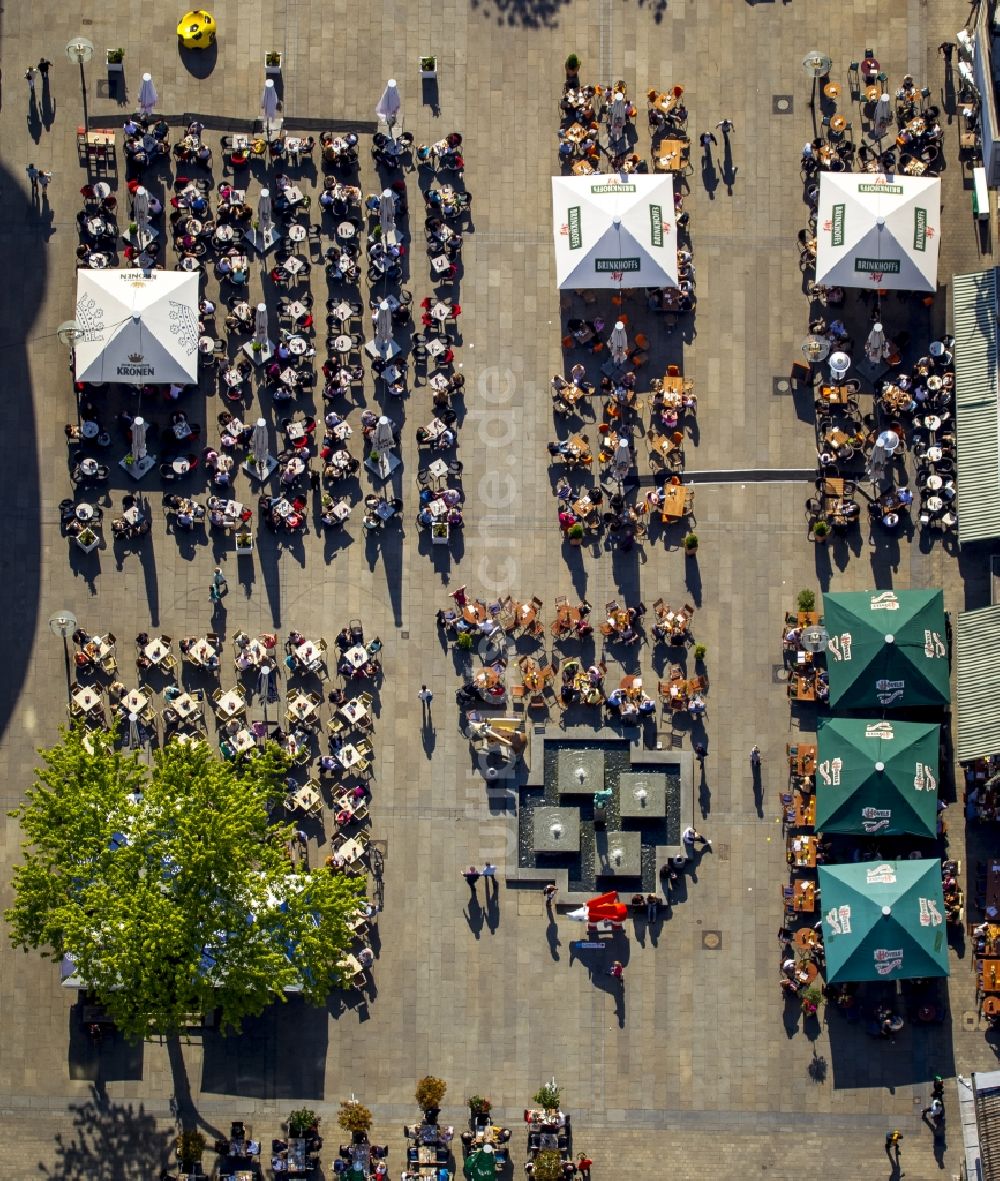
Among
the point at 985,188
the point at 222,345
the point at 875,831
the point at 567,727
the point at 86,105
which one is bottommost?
the point at 875,831

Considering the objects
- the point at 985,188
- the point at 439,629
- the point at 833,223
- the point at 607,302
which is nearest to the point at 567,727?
the point at 439,629

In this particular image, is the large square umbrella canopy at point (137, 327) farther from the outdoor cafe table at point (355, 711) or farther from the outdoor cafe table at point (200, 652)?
the outdoor cafe table at point (355, 711)

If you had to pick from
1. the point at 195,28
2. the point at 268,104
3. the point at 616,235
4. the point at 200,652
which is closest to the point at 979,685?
the point at 616,235

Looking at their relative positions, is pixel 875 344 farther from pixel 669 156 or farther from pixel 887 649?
pixel 887 649

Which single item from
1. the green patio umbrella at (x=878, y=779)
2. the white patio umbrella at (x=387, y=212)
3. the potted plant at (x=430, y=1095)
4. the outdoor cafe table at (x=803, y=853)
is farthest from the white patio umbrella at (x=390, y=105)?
the potted plant at (x=430, y=1095)

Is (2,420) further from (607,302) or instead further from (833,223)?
(833,223)
